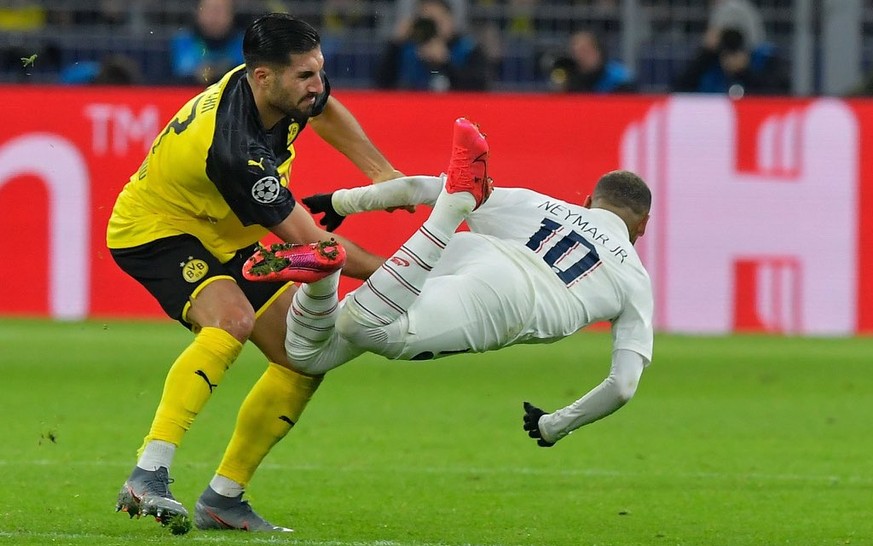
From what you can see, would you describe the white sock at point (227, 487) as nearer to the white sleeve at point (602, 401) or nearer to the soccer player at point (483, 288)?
the soccer player at point (483, 288)

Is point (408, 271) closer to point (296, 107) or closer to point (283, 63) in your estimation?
point (296, 107)

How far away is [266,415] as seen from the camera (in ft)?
21.2

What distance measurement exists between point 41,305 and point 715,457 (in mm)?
6988

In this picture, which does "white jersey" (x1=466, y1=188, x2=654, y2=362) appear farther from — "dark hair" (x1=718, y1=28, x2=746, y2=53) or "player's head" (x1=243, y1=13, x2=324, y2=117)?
"dark hair" (x1=718, y1=28, x2=746, y2=53)

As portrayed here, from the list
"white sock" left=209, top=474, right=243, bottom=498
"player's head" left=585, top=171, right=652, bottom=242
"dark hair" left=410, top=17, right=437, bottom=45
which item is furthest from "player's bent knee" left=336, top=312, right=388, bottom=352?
"dark hair" left=410, top=17, right=437, bottom=45

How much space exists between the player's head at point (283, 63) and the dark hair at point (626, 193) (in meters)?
1.27

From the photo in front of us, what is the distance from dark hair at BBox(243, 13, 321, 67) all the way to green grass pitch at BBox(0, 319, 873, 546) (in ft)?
5.84

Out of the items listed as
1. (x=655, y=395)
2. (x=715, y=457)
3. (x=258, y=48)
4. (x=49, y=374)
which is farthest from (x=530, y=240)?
(x=49, y=374)

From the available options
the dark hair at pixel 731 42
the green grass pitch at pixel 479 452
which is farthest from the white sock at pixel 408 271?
the dark hair at pixel 731 42

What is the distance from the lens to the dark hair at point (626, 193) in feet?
21.7

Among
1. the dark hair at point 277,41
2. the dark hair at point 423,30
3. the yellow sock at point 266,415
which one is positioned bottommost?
the yellow sock at point 266,415

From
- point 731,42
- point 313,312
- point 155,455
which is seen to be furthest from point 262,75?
point 731,42

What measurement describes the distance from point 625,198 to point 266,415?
5.48ft

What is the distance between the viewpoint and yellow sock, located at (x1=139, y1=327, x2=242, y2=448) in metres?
5.89
